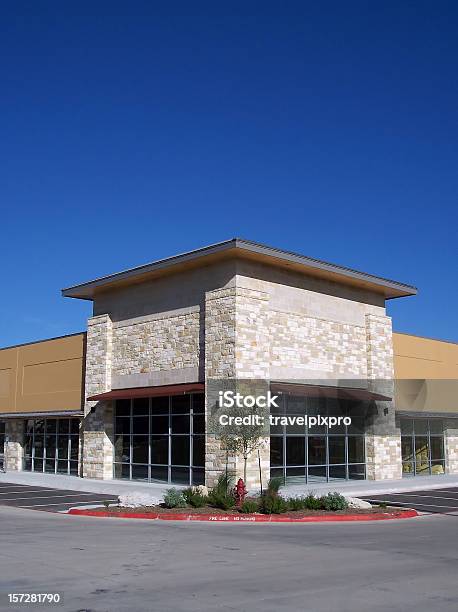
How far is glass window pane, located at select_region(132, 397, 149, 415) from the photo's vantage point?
28906mm

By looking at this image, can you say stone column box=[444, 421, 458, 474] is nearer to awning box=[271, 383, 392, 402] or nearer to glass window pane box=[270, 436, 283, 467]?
awning box=[271, 383, 392, 402]

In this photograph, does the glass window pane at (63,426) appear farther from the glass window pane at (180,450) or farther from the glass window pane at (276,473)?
the glass window pane at (276,473)

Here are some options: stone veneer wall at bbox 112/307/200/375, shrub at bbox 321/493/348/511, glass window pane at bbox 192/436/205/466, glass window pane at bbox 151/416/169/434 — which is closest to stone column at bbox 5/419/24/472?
stone veneer wall at bbox 112/307/200/375

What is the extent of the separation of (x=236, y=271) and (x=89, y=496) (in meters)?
9.49

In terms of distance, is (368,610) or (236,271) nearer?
(368,610)

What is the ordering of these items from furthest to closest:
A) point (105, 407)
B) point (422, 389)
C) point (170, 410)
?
point (422, 389) → point (105, 407) → point (170, 410)

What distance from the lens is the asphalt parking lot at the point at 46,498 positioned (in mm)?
21578

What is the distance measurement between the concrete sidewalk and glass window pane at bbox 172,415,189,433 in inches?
83.0

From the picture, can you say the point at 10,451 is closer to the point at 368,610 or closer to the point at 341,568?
the point at 341,568

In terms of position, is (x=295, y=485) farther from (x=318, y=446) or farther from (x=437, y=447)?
(x=437, y=447)

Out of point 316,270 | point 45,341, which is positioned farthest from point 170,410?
point 45,341

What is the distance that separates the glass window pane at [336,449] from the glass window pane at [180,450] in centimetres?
613

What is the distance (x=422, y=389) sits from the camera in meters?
34.1

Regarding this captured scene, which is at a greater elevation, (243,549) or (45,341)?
(45,341)
